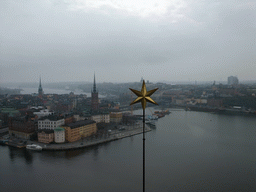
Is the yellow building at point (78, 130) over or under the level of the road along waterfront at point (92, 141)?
over

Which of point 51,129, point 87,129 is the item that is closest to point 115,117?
point 87,129

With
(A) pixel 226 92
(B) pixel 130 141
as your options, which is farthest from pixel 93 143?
(A) pixel 226 92

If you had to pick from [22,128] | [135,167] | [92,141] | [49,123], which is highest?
[49,123]

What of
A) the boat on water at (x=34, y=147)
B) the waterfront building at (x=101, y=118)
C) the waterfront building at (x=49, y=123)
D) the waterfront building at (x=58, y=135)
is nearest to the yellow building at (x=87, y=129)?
the waterfront building at (x=58, y=135)

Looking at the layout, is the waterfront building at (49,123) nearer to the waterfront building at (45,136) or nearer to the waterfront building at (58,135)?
the waterfront building at (45,136)

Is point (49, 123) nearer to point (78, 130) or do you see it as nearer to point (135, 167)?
point (78, 130)

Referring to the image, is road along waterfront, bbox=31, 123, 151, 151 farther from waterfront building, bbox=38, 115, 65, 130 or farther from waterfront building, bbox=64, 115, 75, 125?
waterfront building, bbox=64, 115, 75, 125
